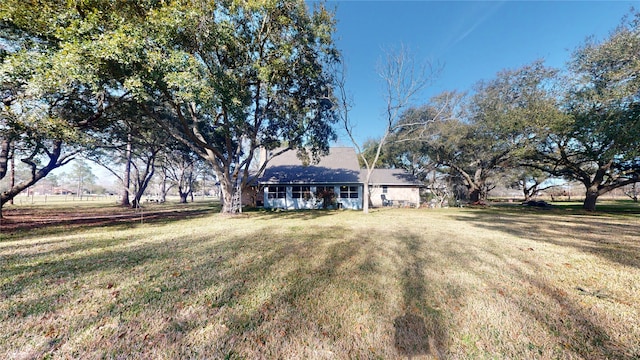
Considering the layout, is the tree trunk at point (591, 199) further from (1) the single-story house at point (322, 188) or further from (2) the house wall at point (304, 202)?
(2) the house wall at point (304, 202)

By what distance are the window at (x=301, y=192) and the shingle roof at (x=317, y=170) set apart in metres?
0.76

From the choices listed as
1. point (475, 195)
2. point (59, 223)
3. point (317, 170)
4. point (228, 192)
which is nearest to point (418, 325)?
point (228, 192)

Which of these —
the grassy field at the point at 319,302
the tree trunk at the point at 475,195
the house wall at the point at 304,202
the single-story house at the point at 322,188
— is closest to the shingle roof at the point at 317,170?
the single-story house at the point at 322,188

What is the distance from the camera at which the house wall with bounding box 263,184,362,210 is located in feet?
64.5

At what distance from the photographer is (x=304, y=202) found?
19766 mm

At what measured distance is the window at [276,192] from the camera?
20062 mm

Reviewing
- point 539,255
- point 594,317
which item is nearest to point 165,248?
point 594,317

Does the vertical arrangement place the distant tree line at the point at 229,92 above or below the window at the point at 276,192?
above

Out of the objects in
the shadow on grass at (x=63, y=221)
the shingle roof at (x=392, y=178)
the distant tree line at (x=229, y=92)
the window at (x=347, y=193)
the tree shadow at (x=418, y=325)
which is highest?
the distant tree line at (x=229, y=92)

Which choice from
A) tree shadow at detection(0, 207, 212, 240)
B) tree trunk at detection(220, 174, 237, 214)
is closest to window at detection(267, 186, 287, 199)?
tree trunk at detection(220, 174, 237, 214)

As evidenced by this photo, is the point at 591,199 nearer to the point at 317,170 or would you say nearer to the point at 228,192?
the point at 317,170

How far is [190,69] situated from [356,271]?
27.6ft

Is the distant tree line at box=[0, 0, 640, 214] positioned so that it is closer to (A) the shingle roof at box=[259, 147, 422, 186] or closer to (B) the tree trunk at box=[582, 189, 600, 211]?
(B) the tree trunk at box=[582, 189, 600, 211]

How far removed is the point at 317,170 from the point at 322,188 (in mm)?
2369
